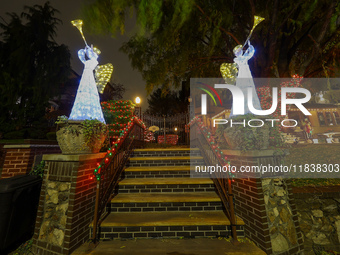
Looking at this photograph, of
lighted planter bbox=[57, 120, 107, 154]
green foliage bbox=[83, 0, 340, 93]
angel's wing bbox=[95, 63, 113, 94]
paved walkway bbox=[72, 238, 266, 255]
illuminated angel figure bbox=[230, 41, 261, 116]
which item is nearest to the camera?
paved walkway bbox=[72, 238, 266, 255]

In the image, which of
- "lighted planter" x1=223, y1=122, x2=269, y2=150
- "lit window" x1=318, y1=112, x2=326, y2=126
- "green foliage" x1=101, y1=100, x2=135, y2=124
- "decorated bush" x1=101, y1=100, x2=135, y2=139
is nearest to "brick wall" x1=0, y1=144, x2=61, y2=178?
"decorated bush" x1=101, y1=100, x2=135, y2=139

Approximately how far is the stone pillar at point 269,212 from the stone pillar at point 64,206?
3.17m

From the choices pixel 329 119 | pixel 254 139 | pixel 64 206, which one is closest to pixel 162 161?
pixel 64 206

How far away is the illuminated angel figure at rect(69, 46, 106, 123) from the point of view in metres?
3.76

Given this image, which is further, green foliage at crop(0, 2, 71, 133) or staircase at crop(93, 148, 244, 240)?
green foliage at crop(0, 2, 71, 133)

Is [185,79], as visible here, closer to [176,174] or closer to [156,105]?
[176,174]

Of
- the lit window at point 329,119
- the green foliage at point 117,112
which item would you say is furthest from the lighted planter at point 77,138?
the lit window at point 329,119

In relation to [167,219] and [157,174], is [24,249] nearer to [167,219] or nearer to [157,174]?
[167,219]

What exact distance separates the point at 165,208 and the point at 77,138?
249 centimetres

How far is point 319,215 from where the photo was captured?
3182 millimetres

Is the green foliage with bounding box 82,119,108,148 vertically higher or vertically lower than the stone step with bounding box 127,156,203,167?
higher

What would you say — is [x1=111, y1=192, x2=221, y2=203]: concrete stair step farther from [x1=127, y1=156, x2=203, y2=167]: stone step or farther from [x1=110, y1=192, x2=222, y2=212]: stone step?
[x1=127, y1=156, x2=203, y2=167]: stone step

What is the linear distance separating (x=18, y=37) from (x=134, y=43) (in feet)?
25.3

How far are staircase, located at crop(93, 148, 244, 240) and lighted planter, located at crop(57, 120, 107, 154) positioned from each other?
4.53 feet
